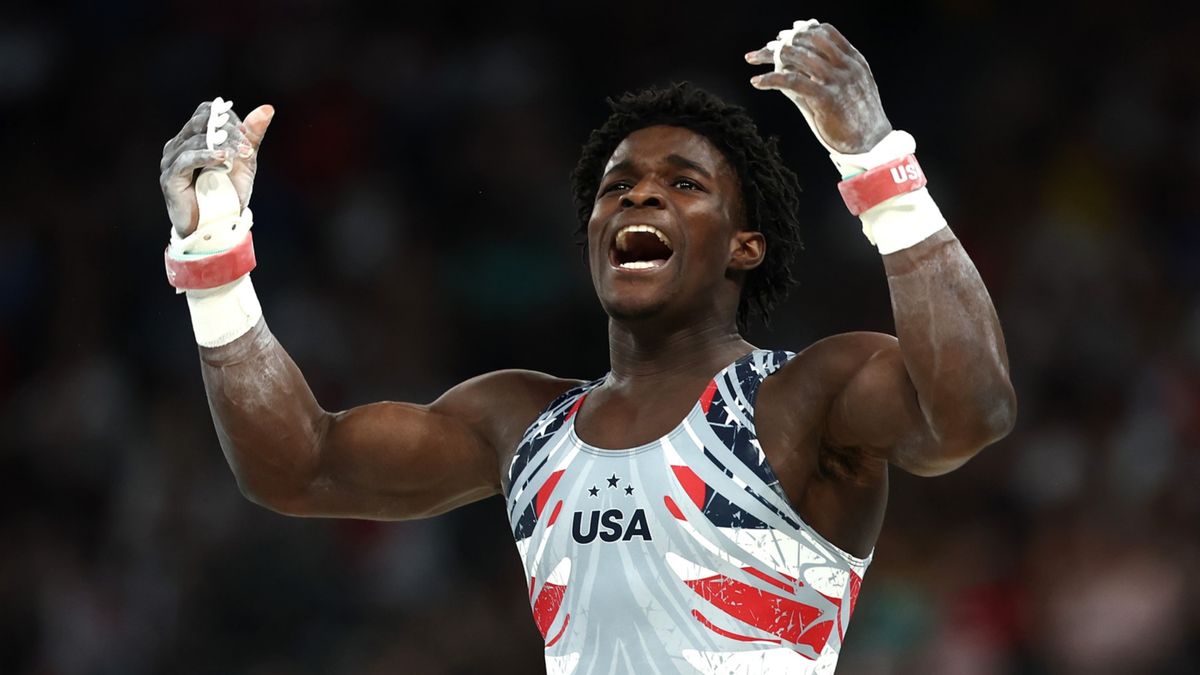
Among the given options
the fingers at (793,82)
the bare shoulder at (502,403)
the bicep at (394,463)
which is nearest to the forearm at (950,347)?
the fingers at (793,82)

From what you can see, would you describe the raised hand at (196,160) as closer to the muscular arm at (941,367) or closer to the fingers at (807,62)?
the fingers at (807,62)

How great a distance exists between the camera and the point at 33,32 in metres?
8.07

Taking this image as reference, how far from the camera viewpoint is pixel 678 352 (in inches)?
134

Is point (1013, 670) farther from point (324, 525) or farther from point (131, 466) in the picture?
point (131, 466)

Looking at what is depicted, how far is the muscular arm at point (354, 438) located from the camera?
11.1 ft

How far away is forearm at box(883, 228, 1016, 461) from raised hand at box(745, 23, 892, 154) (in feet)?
0.86

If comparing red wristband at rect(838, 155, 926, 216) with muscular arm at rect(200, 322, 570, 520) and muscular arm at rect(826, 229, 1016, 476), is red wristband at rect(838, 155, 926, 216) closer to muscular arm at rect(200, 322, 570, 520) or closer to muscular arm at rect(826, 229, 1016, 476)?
muscular arm at rect(826, 229, 1016, 476)

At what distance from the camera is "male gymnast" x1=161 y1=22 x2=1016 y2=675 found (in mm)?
2824

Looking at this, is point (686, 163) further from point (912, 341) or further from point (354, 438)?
point (354, 438)

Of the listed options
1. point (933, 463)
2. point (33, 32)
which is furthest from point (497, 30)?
point (933, 463)

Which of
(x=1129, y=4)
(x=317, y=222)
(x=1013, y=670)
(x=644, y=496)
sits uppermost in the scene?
(x=1129, y=4)

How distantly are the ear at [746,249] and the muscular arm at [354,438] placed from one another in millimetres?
587

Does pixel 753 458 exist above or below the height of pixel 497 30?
below

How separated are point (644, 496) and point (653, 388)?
383 millimetres
